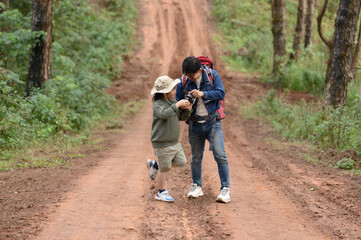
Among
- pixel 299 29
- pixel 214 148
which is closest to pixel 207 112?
pixel 214 148

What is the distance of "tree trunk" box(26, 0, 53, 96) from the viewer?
1180 centimetres

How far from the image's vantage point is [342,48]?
11117mm

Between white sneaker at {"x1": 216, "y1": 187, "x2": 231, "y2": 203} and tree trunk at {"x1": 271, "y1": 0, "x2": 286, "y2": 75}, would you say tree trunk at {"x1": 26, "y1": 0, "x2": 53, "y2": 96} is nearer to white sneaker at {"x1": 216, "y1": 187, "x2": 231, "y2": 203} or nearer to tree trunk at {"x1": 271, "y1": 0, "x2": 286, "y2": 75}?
white sneaker at {"x1": 216, "y1": 187, "x2": 231, "y2": 203}

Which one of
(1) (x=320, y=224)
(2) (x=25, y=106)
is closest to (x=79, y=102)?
(2) (x=25, y=106)

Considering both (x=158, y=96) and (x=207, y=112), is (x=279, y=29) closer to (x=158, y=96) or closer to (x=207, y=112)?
(x=207, y=112)

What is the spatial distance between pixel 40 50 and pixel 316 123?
7783 mm

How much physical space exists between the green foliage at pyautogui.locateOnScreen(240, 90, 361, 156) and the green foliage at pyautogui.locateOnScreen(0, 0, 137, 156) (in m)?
5.65

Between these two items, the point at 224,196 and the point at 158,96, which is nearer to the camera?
the point at 158,96

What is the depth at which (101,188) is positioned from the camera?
6938 mm

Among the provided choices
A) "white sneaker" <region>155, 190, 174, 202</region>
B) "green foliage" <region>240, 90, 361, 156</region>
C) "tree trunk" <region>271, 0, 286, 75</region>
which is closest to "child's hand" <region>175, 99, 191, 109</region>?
"white sneaker" <region>155, 190, 174, 202</region>

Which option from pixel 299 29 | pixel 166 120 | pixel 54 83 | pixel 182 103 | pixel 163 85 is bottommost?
pixel 54 83

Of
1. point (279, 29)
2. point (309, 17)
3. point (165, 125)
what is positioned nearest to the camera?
point (165, 125)

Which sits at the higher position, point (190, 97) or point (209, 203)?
point (190, 97)

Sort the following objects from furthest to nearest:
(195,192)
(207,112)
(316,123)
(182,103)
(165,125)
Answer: (316,123) < (195,192) < (207,112) < (165,125) < (182,103)
